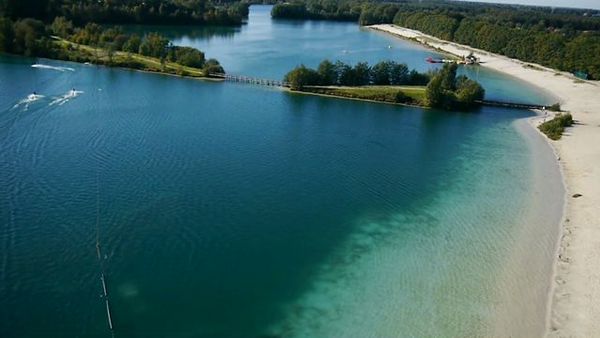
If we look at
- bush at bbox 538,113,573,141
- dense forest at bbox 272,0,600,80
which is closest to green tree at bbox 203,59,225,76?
bush at bbox 538,113,573,141

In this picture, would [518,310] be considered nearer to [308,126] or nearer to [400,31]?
[308,126]

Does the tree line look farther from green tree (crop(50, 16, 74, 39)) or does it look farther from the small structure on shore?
the small structure on shore

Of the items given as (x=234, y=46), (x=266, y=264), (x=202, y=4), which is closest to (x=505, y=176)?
(x=266, y=264)

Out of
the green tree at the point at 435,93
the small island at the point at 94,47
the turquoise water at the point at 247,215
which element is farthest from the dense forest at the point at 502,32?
the small island at the point at 94,47

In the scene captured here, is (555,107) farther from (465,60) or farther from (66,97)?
(66,97)

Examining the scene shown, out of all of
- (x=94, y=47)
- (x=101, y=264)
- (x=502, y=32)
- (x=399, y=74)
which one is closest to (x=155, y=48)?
(x=94, y=47)
